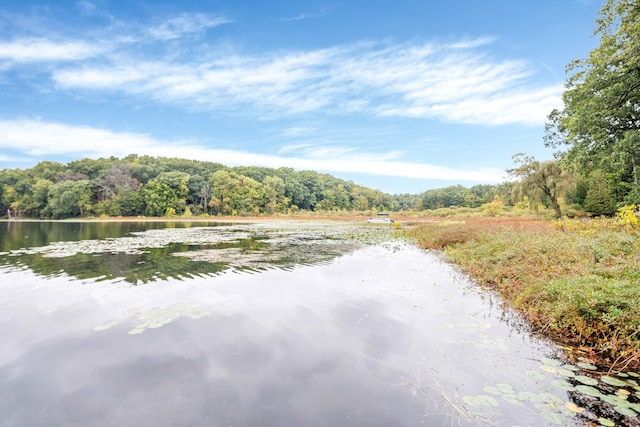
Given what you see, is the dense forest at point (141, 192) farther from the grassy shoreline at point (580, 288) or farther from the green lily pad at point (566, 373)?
the green lily pad at point (566, 373)

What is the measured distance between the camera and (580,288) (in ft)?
15.9

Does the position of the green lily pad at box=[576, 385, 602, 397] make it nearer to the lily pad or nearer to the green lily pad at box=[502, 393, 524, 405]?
the lily pad

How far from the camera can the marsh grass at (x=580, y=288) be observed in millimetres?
4020

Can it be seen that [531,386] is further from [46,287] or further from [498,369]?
[46,287]

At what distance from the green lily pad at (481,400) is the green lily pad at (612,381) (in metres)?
1.41

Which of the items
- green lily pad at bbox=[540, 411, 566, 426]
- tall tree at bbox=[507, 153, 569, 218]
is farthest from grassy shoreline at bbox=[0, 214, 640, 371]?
tall tree at bbox=[507, 153, 569, 218]

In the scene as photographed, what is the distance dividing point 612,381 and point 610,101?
18.4 metres

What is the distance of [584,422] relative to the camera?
9.00ft

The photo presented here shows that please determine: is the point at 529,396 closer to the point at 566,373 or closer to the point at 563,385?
the point at 563,385

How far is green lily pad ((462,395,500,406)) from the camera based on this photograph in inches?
121

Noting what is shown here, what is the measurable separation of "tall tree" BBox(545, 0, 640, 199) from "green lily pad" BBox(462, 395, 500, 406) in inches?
674

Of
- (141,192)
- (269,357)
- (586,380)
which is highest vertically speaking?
(141,192)

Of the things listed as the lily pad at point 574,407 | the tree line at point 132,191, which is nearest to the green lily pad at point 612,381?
the lily pad at point 574,407

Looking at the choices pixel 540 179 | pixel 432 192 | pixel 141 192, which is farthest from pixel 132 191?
pixel 432 192
